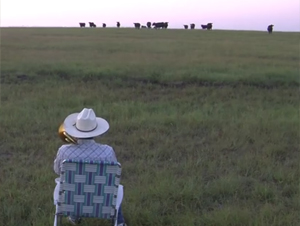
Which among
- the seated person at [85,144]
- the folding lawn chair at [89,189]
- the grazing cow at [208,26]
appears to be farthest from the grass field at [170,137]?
the grazing cow at [208,26]

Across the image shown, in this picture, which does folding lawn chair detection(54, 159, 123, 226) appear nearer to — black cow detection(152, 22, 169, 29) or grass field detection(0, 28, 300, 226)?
grass field detection(0, 28, 300, 226)

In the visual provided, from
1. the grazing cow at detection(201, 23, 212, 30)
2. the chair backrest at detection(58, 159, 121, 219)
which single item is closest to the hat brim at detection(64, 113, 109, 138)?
the chair backrest at detection(58, 159, 121, 219)

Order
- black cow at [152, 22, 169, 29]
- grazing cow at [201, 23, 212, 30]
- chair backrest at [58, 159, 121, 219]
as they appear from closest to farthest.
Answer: chair backrest at [58, 159, 121, 219] < grazing cow at [201, 23, 212, 30] < black cow at [152, 22, 169, 29]

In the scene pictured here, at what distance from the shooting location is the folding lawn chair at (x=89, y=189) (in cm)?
361

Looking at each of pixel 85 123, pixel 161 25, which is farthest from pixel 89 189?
pixel 161 25

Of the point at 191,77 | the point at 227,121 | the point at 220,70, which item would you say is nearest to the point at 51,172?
the point at 227,121

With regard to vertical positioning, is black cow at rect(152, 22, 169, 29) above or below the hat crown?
below

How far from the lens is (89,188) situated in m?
3.70

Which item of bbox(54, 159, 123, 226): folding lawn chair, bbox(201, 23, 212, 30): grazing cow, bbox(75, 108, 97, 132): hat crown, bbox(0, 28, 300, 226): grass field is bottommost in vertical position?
bbox(201, 23, 212, 30): grazing cow

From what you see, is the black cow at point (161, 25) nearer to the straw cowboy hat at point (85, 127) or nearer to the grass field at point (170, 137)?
the grass field at point (170, 137)

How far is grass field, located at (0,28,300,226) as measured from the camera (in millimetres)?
4797

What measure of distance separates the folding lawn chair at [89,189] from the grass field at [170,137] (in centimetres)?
63

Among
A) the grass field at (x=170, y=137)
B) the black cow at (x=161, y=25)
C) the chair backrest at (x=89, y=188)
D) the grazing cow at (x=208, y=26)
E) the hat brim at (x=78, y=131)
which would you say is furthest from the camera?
the black cow at (x=161, y=25)

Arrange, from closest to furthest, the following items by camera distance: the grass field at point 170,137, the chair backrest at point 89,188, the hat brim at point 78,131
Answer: the chair backrest at point 89,188, the hat brim at point 78,131, the grass field at point 170,137
